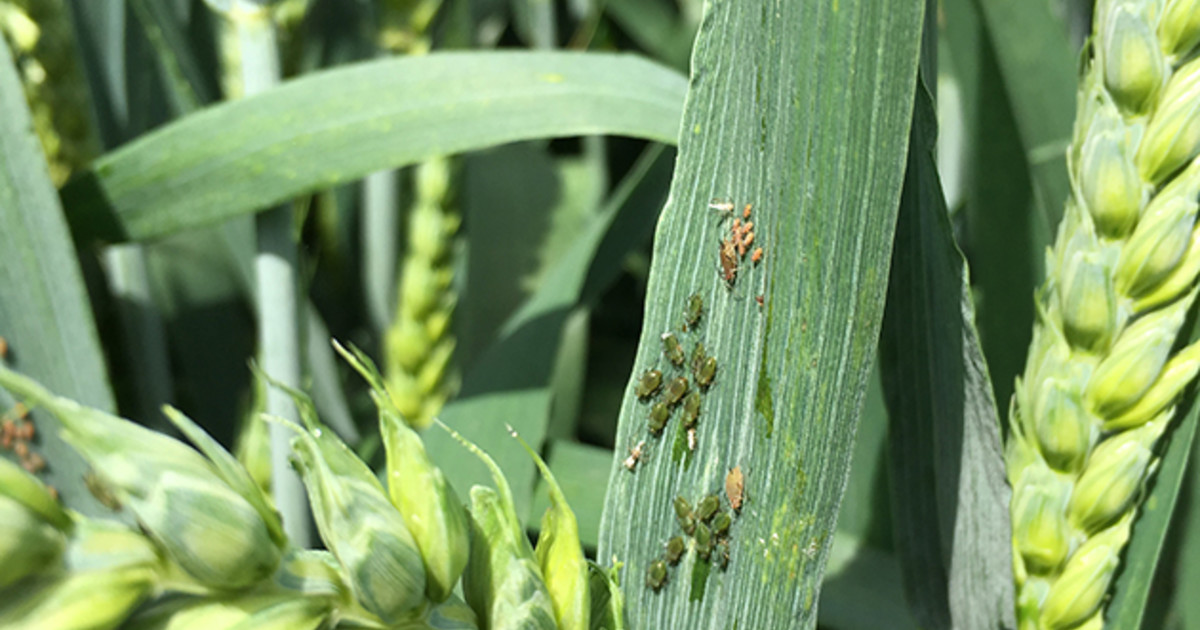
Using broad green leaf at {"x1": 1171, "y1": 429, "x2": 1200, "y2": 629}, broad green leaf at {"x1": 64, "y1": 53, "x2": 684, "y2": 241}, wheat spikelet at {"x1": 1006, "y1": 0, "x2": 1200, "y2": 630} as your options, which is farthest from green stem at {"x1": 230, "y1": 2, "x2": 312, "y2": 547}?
broad green leaf at {"x1": 1171, "y1": 429, "x2": 1200, "y2": 629}

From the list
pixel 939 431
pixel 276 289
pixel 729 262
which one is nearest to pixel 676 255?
pixel 729 262

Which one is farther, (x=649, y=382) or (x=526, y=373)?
(x=526, y=373)

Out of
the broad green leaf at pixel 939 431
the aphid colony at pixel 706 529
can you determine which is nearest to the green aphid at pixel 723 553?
the aphid colony at pixel 706 529

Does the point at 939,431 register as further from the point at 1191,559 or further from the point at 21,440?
the point at 21,440

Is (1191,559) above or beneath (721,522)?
beneath

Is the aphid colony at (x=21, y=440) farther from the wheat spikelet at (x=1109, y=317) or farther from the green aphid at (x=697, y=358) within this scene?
the wheat spikelet at (x=1109, y=317)

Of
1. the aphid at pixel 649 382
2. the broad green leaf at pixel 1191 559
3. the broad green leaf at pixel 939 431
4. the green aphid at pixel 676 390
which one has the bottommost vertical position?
the broad green leaf at pixel 1191 559
